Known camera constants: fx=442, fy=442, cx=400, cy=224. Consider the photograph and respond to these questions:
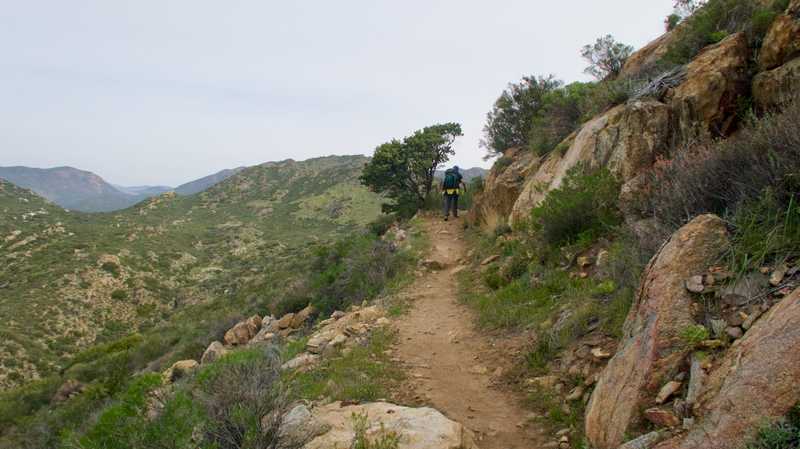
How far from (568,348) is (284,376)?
3472 mm

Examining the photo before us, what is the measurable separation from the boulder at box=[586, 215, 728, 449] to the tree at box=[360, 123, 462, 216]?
57.7 feet

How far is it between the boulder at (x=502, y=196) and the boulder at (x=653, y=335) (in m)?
8.45

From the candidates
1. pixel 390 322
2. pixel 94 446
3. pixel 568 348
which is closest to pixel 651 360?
pixel 568 348

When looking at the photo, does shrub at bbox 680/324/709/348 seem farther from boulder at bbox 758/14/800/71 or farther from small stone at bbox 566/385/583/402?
boulder at bbox 758/14/800/71

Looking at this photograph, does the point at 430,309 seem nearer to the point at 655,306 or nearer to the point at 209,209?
the point at 655,306

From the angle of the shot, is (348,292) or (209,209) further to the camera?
A: (209,209)

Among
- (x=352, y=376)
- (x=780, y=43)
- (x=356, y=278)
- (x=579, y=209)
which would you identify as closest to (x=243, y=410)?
(x=352, y=376)

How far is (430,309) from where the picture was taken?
8.07m

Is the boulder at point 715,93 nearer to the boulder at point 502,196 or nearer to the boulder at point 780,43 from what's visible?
the boulder at point 780,43

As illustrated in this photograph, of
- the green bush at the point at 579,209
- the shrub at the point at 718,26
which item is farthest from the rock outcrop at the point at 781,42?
the green bush at the point at 579,209

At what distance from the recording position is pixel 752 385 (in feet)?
6.88

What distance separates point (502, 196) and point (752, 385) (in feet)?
36.9

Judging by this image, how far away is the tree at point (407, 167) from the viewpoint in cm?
2166

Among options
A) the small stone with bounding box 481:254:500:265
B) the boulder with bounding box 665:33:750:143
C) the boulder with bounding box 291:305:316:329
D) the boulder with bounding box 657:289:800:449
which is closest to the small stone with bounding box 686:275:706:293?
the boulder with bounding box 657:289:800:449
